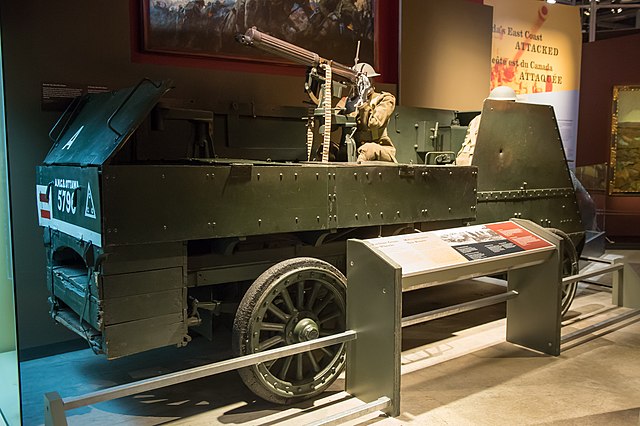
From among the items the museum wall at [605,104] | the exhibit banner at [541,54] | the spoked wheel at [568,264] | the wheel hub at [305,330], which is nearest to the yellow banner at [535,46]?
the exhibit banner at [541,54]

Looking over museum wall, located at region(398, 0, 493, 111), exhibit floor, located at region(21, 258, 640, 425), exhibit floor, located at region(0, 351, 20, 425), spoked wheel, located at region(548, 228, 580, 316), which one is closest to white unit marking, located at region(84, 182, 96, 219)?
exhibit floor, located at region(0, 351, 20, 425)

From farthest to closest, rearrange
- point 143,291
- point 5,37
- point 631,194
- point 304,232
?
point 631,194 < point 5,37 < point 304,232 < point 143,291

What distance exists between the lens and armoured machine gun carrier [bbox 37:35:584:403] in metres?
3.31

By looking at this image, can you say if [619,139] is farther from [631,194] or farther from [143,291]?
[143,291]

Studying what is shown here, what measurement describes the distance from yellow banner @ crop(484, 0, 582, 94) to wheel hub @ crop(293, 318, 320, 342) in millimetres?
6165

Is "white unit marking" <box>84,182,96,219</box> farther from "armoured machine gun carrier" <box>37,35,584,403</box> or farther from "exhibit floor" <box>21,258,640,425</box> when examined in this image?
"exhibit floor" <box>21,258,640,425</box>

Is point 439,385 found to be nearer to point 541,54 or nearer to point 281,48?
point 281,48

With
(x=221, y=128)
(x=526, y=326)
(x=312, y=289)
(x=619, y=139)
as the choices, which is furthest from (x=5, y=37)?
(x=619, y=139)

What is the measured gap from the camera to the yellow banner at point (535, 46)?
901 centimetres

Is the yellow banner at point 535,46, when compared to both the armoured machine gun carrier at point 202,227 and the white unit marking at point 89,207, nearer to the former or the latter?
the armoured machine gun carrier at point 202,227

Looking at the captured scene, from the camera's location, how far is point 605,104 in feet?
35.8

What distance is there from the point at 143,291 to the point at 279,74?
11.5ft

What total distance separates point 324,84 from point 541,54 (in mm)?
6002

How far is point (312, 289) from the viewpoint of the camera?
13.3ft
